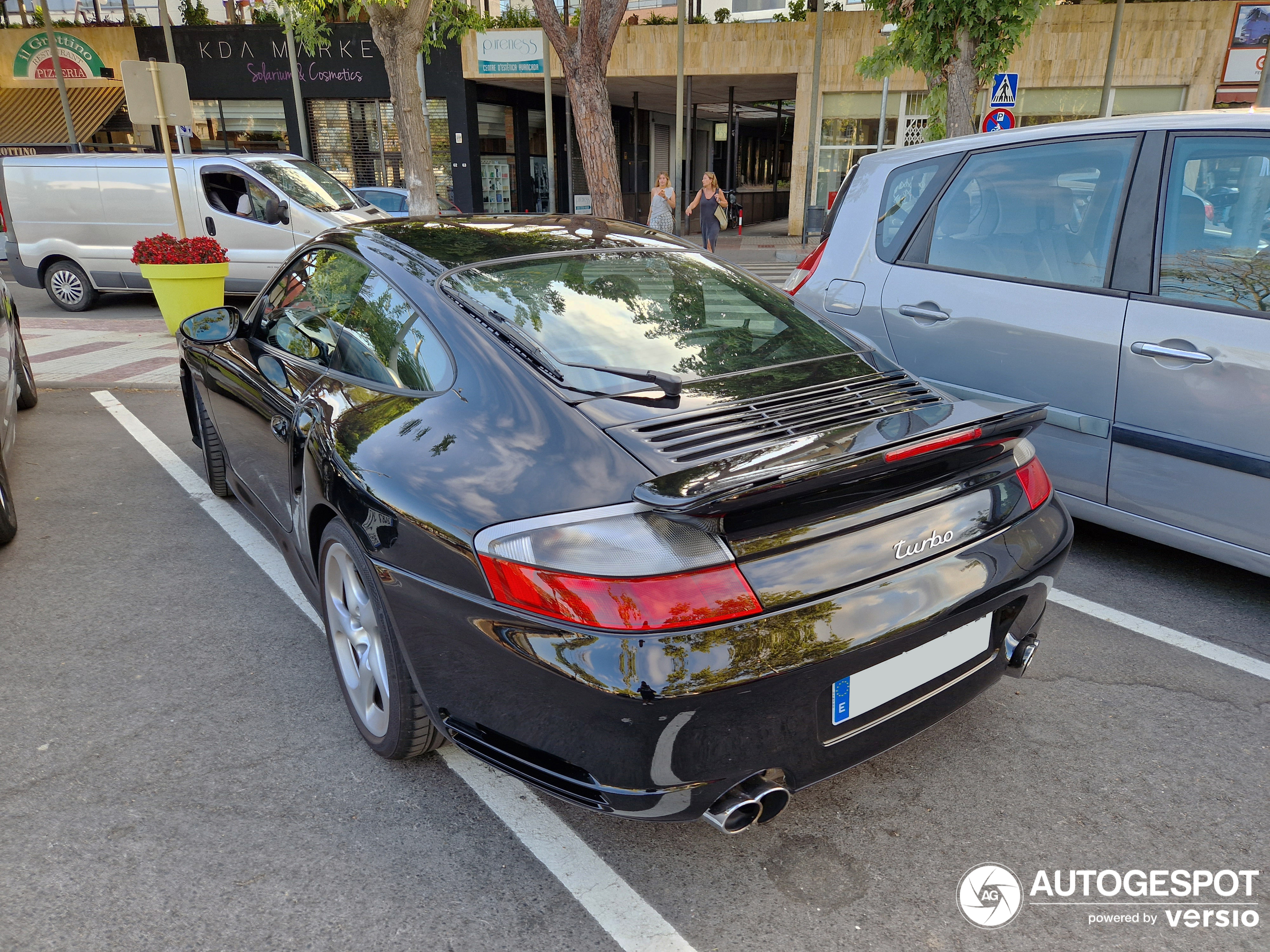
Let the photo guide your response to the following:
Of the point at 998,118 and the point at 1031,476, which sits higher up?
the point at 998,118

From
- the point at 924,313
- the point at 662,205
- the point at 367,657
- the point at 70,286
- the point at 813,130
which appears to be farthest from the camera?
the point at 813,130

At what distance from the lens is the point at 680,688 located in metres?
1.85

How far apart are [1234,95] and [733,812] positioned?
24.3m

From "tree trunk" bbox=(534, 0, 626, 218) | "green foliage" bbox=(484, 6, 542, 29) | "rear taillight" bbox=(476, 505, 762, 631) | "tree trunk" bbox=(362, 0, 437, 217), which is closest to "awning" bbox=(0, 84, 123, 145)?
"green foliage" bbox=(484, 6, 542, 29)

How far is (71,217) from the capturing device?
12.0 metres

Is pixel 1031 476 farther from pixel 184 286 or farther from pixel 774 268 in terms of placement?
pixel 774 268

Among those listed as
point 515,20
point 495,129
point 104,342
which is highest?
point 515,20

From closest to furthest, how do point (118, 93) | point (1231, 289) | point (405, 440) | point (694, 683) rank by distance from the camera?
point (694, 683), point (405, 440), point (1231, 289), point (118, 93)

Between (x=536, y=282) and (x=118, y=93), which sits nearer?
(x=536, y=282)

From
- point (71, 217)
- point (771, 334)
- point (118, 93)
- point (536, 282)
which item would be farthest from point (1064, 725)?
point (118, 93)

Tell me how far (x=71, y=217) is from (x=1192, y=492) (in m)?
13.4

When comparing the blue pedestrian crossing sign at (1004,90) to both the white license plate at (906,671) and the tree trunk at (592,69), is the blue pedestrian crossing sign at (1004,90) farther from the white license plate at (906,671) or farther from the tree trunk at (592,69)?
the white license plate at (906,671)

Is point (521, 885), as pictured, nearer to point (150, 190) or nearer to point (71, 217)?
point (150, 190)

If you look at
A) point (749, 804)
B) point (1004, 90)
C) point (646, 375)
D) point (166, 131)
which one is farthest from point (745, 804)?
point (1004, 90)
